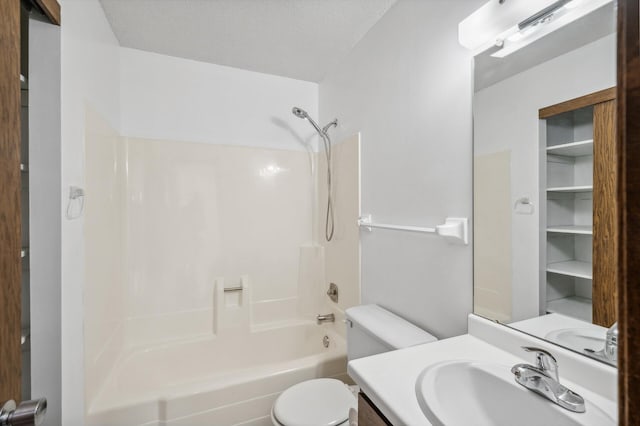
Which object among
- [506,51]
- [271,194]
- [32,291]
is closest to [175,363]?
[32,291]

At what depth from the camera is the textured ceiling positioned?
1.53m

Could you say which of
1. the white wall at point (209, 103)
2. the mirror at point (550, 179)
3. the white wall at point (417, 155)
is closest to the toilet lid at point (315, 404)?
the white wall at point (417, 155)

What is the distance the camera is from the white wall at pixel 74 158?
109 cm

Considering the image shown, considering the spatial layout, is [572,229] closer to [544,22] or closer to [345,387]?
[544,22]

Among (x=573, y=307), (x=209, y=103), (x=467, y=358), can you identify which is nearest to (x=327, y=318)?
(x=467, y=358)

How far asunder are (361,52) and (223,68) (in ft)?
3.52

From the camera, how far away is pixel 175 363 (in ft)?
6.33

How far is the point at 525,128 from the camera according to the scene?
926 millimetres

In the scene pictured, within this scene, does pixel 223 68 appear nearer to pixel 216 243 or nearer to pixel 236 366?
pixel 216 243

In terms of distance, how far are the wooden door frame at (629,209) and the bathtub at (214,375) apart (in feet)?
5.14

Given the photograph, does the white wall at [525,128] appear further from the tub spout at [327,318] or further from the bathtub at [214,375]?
the tub spout at [327,318]

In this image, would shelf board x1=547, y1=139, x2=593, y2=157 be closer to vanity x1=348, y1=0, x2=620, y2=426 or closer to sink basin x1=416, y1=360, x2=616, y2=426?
vanity x1=348, y1=0, x2=620, y2=426

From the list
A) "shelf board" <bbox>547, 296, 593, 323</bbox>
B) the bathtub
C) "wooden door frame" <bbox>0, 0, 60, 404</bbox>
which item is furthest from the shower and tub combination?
"shelf board" <bbox>547, 296, 593, 323</bbox>

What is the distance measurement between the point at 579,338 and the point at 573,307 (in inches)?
3.1
